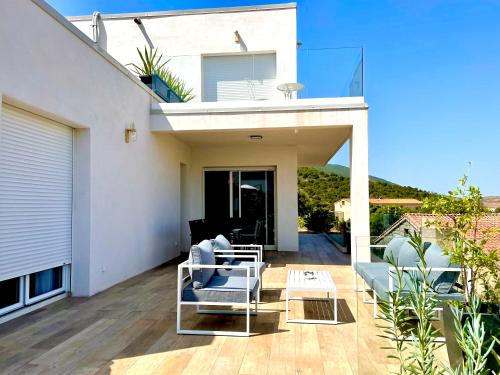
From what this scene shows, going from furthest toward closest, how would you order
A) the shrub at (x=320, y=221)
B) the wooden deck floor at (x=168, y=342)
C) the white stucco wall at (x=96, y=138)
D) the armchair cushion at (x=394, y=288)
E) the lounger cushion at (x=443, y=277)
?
the shrub at (x=320, y=221) → the white stucco wall at (x=96, y=138) → the lounger cushion at (x=443, y=277) → the armchair cushion at (x=394, y=288) → the wooden deck floor at (x=168, y=342)

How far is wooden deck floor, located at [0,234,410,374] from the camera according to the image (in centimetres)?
289

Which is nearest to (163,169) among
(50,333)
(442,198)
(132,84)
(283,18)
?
(132,84)

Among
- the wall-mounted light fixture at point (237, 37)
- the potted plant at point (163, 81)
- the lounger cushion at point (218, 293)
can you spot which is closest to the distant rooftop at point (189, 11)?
the wall-mounted light fixture at point (237, 37)

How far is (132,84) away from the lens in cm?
654

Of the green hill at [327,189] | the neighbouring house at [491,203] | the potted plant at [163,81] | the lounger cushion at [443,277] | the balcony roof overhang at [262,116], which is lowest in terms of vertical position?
the lounger cushion at [443,277]

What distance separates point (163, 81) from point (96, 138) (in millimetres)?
3322

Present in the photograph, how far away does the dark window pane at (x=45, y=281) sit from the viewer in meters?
4.44

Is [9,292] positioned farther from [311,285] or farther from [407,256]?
[407,256]

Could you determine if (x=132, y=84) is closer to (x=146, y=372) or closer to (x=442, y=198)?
(x=146, y=372)

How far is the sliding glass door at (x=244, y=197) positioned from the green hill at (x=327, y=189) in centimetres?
983

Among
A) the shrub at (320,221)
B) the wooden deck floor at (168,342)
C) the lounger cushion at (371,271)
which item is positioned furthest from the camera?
the shrub at (320,221)

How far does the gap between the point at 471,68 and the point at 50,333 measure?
1499 cm

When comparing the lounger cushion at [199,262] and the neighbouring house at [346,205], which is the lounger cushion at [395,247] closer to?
the lounger cushion at [199,262]

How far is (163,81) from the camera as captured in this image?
8148 millimetres
